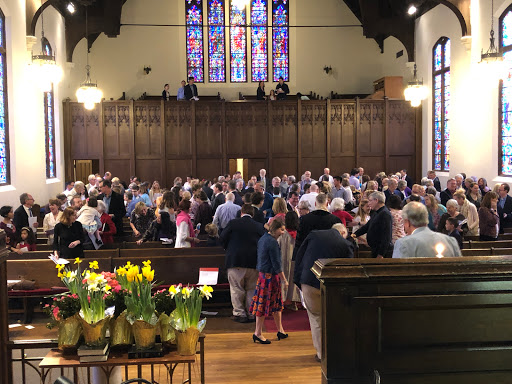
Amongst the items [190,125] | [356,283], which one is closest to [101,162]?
[190,125]

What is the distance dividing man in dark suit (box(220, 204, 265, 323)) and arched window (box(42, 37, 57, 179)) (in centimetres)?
1058

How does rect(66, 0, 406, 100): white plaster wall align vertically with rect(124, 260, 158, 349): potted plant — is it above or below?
above

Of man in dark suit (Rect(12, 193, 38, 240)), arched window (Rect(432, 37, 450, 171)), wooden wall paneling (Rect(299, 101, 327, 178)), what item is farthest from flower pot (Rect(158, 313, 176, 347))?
wooden wall paneling (Rect(299, 101, 327, 178))

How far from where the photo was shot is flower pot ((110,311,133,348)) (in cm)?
400

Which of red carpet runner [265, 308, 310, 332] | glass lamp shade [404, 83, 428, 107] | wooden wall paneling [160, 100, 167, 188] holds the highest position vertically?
glass lamp shade [404, 83, 428, 107]

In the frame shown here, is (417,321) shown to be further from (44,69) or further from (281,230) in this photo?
(44,69)

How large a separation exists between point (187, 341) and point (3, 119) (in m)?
10.4

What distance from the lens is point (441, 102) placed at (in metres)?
18.0

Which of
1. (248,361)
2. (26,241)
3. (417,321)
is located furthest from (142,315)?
(26,241)

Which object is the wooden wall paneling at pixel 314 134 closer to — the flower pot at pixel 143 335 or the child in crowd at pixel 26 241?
the child in crowd at pixel 26 241

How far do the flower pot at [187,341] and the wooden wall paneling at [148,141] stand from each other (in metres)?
15.8

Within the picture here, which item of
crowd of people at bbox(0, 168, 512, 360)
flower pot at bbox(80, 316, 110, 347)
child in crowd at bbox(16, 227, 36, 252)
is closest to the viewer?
flower pot at bbox(80, 316, 110, 347)

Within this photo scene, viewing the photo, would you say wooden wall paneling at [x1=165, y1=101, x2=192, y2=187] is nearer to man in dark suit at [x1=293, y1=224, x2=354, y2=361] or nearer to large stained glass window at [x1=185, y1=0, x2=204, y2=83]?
large stained glass window at [x1=185, y1=0, x2=204, y2=83]

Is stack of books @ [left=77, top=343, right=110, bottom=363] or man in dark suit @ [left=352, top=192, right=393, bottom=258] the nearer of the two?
stack of books @ [left=77, top=343, right=110, bottom=363]
